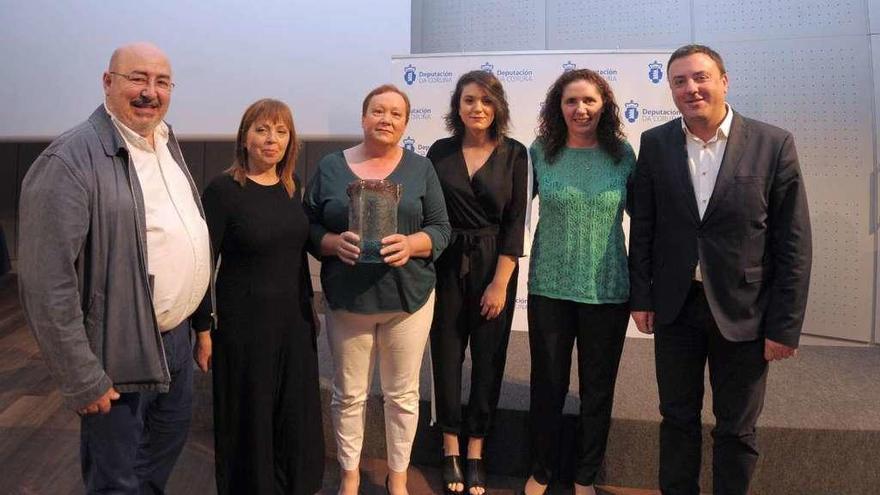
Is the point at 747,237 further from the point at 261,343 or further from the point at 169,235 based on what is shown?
the point at 169,235

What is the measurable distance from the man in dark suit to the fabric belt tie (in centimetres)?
52

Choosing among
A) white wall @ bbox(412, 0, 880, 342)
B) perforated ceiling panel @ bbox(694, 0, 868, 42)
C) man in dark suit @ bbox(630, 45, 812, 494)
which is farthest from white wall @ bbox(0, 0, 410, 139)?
man in dark suit @ bbox(630, 45, 812, 494)

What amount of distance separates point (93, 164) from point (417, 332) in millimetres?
1010

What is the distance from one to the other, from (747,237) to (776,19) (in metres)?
3.33

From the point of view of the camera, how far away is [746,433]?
5.23 ft

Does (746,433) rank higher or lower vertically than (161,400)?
lower

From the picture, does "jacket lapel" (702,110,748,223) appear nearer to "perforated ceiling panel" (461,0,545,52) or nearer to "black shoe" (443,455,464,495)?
"black shoe" (443,455,464,495)

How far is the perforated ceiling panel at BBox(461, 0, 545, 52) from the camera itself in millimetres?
4336

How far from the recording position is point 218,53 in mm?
4215

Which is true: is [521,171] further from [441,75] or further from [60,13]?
[60,13]

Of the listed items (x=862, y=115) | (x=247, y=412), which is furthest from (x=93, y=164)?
(x=862, y=115)

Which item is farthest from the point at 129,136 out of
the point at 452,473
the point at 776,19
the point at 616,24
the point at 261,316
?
the point at 776,19

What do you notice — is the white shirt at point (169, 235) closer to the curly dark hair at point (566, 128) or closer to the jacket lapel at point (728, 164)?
the curly dark hair at point (566, 128)

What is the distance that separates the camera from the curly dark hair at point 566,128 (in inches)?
70.7
